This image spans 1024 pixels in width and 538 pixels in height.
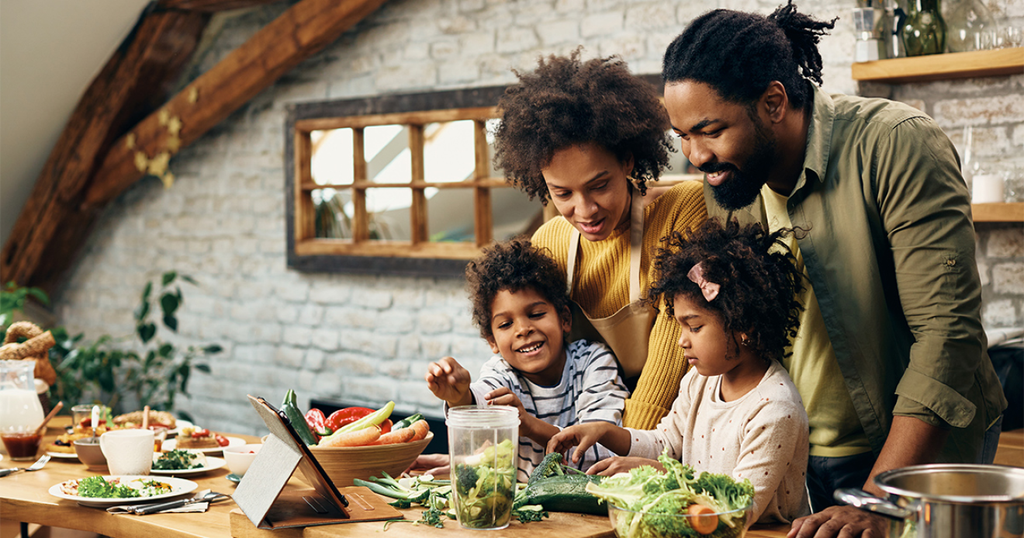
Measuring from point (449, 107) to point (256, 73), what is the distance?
119cm

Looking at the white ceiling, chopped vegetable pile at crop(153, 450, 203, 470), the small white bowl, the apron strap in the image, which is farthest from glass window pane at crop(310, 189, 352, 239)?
the apron strap

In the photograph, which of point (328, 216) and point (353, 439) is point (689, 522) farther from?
point (328, 216)

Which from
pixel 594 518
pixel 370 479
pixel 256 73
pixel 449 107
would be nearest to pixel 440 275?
pixel 449 107

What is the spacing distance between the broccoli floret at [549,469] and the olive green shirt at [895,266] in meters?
0.55

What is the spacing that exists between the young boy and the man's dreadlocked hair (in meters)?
0.62

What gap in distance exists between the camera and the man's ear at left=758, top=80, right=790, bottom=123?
5.60 ft

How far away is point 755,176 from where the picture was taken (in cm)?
173

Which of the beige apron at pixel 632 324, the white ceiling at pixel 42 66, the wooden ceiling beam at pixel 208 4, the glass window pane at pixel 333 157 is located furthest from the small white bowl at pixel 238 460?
the glass window pane at pixel 333 157

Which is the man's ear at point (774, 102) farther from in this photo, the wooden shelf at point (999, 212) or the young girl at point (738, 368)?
the wooden shelf at point (999, 212)

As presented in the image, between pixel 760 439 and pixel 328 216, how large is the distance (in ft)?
13.6

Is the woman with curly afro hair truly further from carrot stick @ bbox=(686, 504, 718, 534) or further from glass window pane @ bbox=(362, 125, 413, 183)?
glass window pane @ bbox=(362, 125, 413, 183)

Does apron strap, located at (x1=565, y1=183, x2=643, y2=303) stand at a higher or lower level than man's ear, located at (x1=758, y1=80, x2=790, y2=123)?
lower

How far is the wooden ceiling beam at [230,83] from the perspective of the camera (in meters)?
4.73

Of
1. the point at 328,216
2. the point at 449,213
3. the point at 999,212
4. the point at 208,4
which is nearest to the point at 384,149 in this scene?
the point at 449,213
